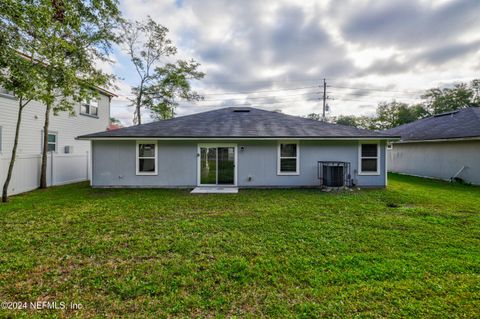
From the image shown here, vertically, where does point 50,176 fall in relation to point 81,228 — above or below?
above

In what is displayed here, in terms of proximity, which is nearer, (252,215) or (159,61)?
(252,215)

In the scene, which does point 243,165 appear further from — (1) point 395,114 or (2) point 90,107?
(1) point 395,114

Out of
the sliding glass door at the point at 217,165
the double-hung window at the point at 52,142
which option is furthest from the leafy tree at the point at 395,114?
the double-hung window at the point at 52,142

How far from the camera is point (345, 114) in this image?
43750mm

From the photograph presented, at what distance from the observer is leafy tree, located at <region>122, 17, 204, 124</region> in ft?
54.0

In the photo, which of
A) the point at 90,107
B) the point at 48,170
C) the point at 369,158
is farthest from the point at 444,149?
the point at 90,107

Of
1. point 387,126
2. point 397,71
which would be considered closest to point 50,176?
point 397,71

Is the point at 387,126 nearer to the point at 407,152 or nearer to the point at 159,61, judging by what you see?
the point at 407,152

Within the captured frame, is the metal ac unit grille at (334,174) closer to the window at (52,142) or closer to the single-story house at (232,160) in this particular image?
the single-story house at (232,160)

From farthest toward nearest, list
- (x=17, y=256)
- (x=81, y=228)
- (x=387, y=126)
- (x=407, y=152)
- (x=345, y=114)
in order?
(x=345, y=114) → (x=387, y=126) → (x=407, y=152) → (x=81, y=228) → (x=17, y=256)

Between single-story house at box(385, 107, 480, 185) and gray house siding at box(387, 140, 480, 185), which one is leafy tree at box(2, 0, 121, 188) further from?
gray house siding at box(387, 140, 480, 185)

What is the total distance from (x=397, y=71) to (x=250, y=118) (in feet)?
45.8

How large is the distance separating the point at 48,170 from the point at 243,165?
28.6 ft

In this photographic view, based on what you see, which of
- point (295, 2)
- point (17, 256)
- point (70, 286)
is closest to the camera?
point (70, 286)
